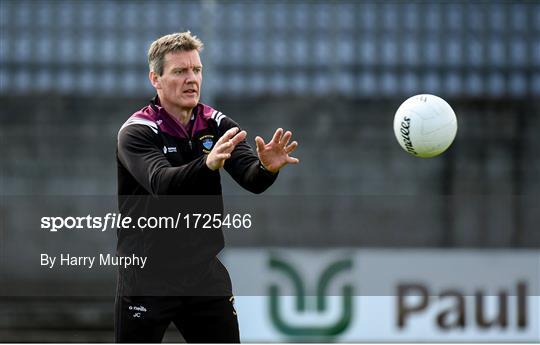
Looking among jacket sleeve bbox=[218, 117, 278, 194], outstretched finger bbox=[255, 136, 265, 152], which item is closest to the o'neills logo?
jacket sleeve bbox=[218, 117, 278, 194]

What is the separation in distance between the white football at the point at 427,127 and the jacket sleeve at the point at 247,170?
1488 mm

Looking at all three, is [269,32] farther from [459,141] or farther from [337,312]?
[337,312]

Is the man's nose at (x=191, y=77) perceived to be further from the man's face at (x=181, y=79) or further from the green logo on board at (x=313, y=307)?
the green logo on board at (x=313, y=307)

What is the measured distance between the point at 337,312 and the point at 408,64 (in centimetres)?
422

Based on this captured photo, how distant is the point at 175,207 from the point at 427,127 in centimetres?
187

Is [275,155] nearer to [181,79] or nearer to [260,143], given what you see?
[260,143]

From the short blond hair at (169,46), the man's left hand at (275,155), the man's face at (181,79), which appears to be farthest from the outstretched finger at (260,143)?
the short blond hair at (169,46)

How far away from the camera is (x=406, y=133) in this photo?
5.78 meters

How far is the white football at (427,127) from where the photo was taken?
5.62 m

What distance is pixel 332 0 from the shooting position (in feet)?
38.7

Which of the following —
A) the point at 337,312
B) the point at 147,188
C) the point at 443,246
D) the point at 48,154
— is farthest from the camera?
the point at 48,154

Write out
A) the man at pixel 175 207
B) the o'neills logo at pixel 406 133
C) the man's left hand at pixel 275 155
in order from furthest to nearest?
the o'neills logo at pixel 406 133
the man at pixel 175 207
the man's left hand at pixel 275 155

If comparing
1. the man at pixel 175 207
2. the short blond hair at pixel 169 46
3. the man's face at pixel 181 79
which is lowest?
the man at pixel 175 207

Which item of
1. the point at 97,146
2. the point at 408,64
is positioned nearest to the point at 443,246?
the point at 408,64
